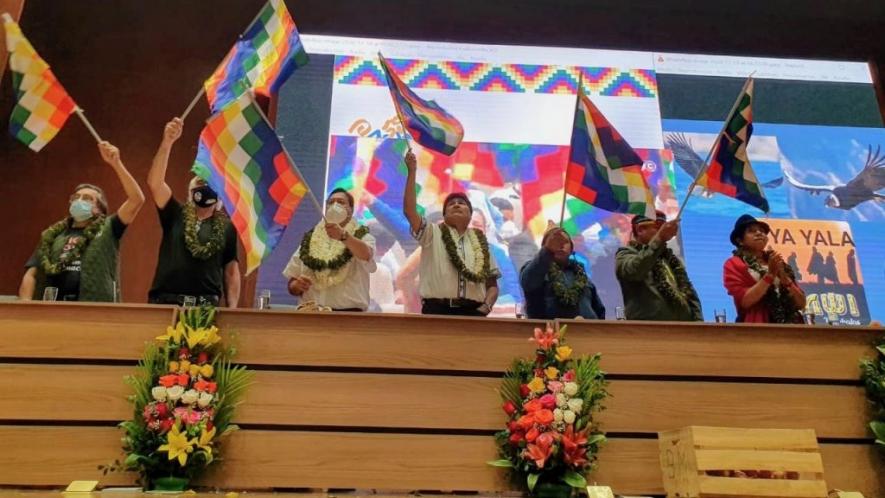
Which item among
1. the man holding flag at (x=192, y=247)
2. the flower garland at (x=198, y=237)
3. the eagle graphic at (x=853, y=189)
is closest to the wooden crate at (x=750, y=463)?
the man holding flag at (x=192, y=247)

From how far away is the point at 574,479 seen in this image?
272 cm

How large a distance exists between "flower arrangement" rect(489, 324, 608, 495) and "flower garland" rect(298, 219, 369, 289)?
1180mm

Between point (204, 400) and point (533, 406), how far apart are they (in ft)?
4.47

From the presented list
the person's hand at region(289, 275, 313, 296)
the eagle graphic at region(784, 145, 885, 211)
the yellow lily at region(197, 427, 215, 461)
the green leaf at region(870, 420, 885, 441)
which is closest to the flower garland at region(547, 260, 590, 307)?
the person's hand at region(289, 275, 313, 296)

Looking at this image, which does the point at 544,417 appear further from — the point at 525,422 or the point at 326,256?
the point at 326,256

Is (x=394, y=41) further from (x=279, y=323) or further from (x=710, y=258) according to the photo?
(x=279, y=323)

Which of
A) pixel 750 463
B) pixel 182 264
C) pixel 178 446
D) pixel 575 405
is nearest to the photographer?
pixel 750 463

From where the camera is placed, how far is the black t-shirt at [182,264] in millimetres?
3352

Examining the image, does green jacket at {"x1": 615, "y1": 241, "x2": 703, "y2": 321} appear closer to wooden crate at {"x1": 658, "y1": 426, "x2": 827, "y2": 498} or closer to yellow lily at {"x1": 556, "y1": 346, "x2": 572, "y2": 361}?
yellow lily at {"x1": 556, "y1": 346, "x2": 572, "y2": 361}

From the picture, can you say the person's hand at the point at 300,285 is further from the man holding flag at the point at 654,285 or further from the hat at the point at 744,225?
the hat at the point at 744,225

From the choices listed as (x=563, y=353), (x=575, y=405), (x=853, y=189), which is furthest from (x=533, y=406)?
(x=853, y=189)

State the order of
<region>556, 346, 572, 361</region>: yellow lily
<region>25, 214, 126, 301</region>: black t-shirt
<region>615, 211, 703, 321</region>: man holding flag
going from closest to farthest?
1. <region>556, 346, 572, 361</region>: yellow lily
2. <region>25, 214, 126, 301</region>: black t-shirt
3. <region>615, 211, 703, 321</region>: man holding flag

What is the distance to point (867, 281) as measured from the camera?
17.6ft

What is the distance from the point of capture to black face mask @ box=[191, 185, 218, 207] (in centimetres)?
363
